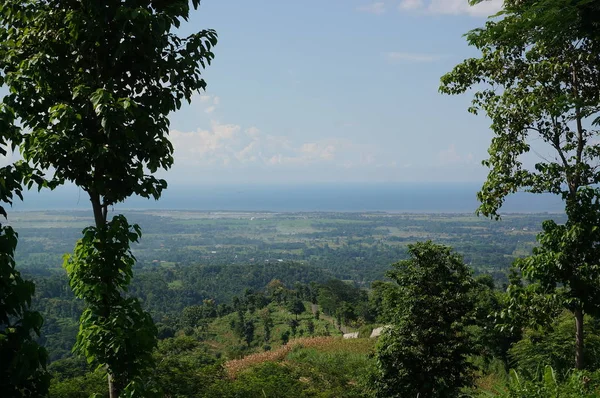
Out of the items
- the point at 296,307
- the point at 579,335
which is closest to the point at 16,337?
the point at 579,335

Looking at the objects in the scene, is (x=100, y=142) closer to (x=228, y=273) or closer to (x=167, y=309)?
(x=167, y=309)

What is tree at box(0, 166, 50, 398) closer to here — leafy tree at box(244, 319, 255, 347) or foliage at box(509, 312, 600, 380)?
foliage at box(509, 312, 600, 380)

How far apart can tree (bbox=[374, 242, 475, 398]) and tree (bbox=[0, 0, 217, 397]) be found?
19.5 feet

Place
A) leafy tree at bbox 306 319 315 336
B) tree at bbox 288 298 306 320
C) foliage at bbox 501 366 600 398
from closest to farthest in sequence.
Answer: foliage at bbox 501 366 600 398
leafy tree at bbox 306 319 315 336
tree at bbox 288 298 306 320

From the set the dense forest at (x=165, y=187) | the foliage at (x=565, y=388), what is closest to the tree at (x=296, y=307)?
the dense forest at (x=165, y=187)

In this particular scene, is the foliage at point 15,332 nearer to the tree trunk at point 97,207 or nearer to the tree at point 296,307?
the tree trunk at point 97,207

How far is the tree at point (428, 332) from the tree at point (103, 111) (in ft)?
19.5

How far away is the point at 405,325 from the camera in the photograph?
8781 millimetres

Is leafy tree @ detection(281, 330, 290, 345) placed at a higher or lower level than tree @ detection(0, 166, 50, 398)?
lower

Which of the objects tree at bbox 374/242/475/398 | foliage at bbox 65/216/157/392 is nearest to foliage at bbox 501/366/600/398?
tree at bbox 374/242/475/398

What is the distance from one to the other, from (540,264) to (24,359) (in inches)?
231

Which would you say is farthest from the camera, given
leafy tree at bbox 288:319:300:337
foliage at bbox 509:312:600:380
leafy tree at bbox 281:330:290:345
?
leafy tree at bbox 288:319:300:337

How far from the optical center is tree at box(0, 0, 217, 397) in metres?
3.50

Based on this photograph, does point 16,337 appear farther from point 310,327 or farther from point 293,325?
point 293,325
